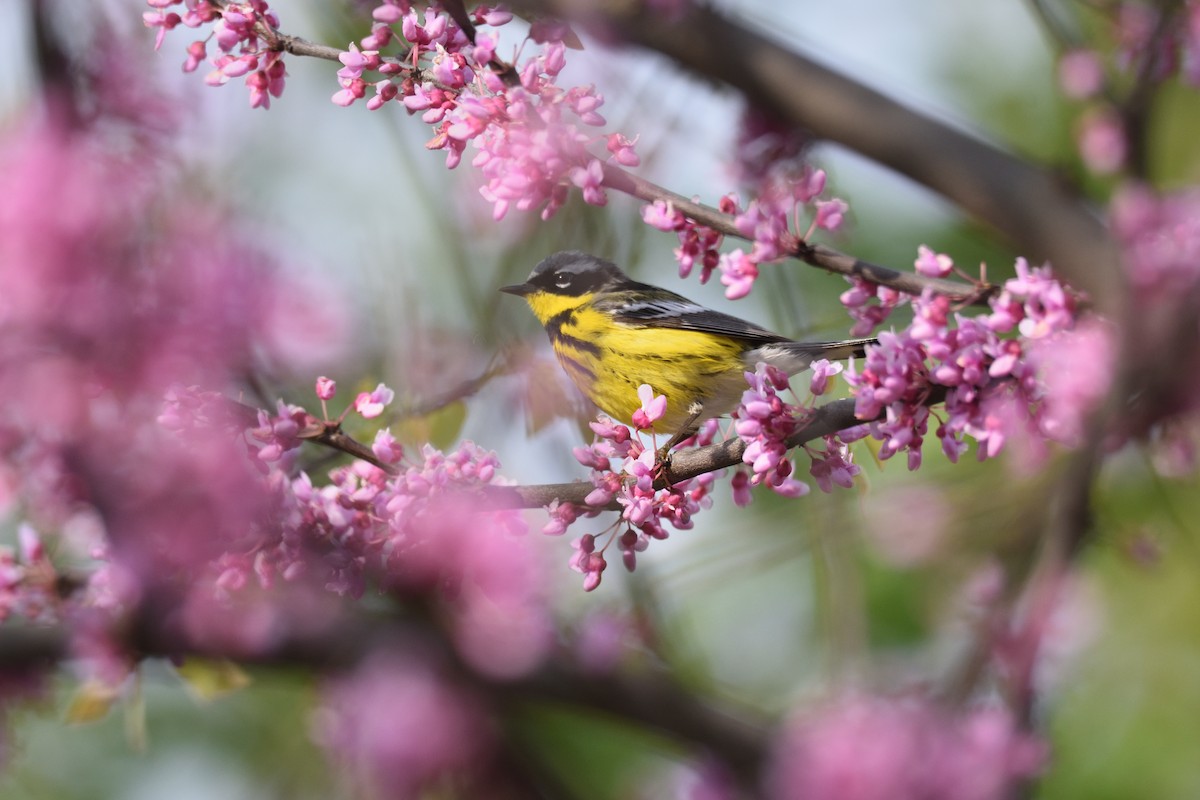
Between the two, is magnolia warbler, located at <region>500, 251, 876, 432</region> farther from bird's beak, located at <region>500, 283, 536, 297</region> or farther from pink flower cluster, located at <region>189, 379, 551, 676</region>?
pink flower cluster, located at <region>189, 379, 551, 676</region>

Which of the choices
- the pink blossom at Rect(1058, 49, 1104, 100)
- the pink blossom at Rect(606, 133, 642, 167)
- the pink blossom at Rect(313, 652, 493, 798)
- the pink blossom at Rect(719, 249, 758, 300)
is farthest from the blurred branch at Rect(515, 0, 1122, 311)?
the pink blossom at Rect(313, 652, 493, 798)

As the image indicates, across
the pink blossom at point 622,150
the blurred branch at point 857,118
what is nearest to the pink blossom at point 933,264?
the pink blossom at point 622,150

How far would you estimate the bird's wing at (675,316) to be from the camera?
3.98 metres

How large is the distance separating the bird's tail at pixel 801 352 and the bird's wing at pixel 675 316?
0.14ft

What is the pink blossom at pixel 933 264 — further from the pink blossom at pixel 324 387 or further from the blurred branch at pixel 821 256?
the pink blossom at pixel 324 387

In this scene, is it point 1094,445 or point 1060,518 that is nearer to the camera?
point 1094,445

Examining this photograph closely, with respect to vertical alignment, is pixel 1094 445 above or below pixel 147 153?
above

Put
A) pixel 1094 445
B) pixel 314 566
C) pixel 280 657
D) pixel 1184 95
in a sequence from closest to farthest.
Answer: pixel 1094 445 < pixel 314 566 < pixel 280 657 < pixel 1184 95

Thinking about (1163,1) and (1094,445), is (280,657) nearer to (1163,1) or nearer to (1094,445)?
(1094,445)

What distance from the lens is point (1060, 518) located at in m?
1.95

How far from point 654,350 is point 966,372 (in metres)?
1.75

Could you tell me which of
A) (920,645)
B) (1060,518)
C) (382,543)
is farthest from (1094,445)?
(920,645)

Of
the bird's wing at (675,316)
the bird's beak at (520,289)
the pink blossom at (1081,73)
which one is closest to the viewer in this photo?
the bird's wing at (675,316)

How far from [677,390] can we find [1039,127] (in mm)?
11066
